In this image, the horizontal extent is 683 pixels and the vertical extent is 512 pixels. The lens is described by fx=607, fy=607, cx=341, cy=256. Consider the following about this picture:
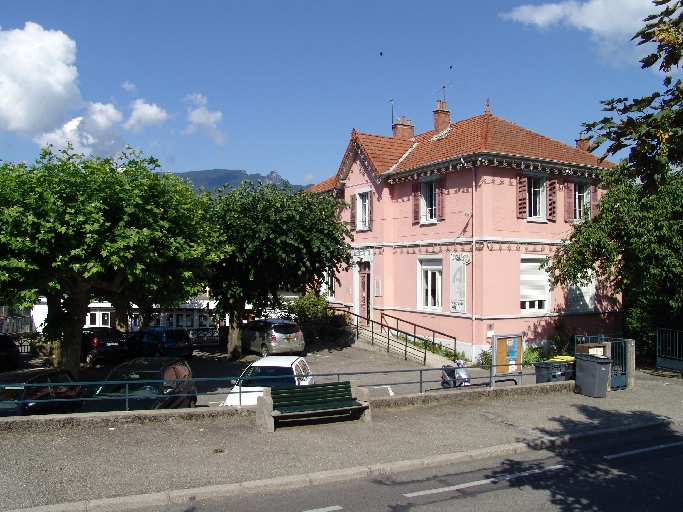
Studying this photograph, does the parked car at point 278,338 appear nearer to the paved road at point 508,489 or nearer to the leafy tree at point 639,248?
the leafy tree at point 639,248

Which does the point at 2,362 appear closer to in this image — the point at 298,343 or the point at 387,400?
the point at 298,343

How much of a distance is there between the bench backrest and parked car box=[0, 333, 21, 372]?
47.0ft

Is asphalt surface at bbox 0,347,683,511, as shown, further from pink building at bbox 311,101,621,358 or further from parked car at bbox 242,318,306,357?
parked car at bbox 242,318,306,357

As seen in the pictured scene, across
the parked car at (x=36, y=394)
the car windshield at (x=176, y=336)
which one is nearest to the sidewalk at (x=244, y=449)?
the parked car at (x=36, y=394)

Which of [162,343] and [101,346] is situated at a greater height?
[162,343]

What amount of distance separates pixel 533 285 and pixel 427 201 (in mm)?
5444

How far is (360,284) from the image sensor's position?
2894 centimetres

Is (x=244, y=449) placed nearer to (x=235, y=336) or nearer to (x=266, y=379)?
(x=266, y=379)

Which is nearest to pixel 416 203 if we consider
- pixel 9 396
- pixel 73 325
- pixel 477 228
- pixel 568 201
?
pixel 477 228

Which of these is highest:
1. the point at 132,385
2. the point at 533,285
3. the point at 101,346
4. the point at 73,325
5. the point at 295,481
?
the point at 533,285

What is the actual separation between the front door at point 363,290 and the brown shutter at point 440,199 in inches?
207

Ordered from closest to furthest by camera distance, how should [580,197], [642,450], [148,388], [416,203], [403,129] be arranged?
[642,450]
[148,388]
[580,197]
[416,203]
[403,129]

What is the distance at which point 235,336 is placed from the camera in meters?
24.9

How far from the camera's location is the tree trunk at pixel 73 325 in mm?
16328
